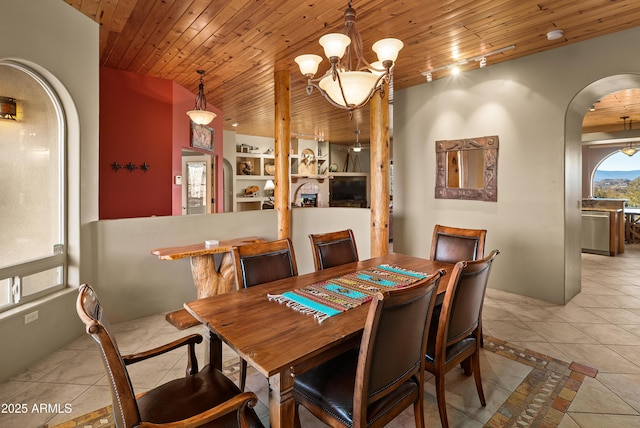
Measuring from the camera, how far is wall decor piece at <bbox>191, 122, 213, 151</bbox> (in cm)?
532

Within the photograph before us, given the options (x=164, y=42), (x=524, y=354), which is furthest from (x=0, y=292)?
(x=524, y=354)

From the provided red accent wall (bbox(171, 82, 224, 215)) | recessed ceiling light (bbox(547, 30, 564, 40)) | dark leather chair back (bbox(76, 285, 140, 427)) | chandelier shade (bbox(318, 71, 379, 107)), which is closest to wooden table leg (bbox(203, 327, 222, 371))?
dark leather chair back (bbox(76, 285, 140, 427))

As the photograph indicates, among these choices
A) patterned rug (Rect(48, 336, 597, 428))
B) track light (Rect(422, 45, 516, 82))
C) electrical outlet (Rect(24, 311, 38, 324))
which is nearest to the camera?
patterned rug (Rect(48, 336, 597, 428))

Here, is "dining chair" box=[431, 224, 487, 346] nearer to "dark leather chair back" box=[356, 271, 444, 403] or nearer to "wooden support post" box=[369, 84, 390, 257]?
"wooden support post" box=[369, 84, 390, 257]

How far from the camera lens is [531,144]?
3.83m

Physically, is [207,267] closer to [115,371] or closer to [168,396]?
[168,396]

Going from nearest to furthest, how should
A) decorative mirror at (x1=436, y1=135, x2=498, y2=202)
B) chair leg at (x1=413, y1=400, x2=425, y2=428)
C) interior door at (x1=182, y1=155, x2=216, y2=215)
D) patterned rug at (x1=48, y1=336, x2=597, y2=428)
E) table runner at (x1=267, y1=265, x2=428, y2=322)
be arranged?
1. chair leg at (x1=413, y1=400, x2=425, y2=428)
2. table runner at (x1=267, y1=265, x2=428, y2=322)
3. patterned rug at (x1=48, y1=336, x2=597, y2=428)
4. decorative mirror at (x1=436, y1=135, x2=498, y2=202)
5. interior door at (x1=182, y1=155, x2=216, y2=215)

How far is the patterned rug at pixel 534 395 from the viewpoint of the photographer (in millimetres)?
1844

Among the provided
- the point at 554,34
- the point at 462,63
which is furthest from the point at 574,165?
the point at 462,63

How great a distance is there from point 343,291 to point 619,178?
10.8 metres

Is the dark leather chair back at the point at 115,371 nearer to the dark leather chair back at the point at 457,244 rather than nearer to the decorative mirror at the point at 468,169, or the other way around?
the dark leather chair back at the point at 457,244

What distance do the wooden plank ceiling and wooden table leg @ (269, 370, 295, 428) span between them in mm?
2742

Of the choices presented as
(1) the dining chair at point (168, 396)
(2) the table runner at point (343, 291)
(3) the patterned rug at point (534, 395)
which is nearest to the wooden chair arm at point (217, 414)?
(1) the dining chair at point (168, 396)

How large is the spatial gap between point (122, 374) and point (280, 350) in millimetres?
509
